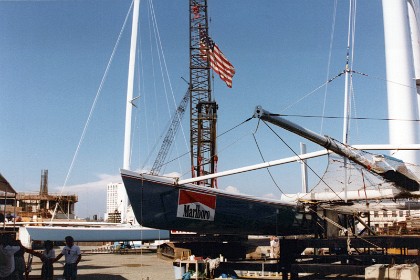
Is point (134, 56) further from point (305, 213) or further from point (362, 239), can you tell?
point (362, 239)

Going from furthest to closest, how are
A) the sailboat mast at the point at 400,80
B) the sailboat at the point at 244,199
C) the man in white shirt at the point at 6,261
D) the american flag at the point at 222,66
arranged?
the american flag at the point at 222,66 < the sailboat mast at the point at 400,80 < the sailboat at the point at 244,199 < the man in white shirt at the point at 6,261

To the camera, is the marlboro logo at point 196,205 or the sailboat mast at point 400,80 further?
the marlboro logo at point 196,205

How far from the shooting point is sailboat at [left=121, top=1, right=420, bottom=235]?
1002 centimetres

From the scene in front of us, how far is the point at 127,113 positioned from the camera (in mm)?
22297

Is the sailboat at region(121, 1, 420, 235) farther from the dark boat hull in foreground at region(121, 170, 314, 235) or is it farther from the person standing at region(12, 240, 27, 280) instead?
the person standing at region(12, 240, 27, 280)

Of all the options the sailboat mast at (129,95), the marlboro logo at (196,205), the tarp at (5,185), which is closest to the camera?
the tarp at (5,185)

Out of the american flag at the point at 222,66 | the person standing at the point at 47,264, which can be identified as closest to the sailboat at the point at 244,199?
the person standing at the point at 47,264

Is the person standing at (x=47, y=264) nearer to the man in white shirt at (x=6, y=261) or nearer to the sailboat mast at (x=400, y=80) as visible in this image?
the man in white shirt at (x=6, y=261)

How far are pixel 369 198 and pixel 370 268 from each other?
3.77 m

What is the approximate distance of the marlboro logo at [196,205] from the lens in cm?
1145

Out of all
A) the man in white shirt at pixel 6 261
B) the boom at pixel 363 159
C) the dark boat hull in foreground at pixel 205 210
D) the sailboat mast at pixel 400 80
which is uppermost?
the sailboat mast at pixel 400 80

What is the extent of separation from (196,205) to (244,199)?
163 centimetres

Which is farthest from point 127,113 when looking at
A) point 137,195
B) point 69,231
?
point 137,195

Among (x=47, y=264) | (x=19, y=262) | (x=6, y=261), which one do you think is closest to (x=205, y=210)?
(x=47, y=264)
